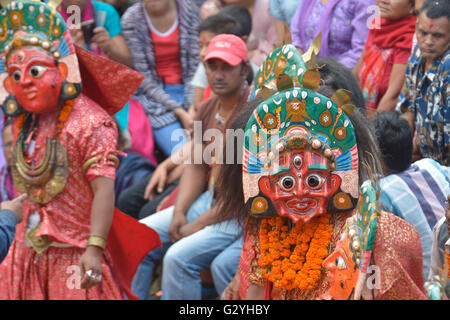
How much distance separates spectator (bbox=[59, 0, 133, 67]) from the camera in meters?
5.36

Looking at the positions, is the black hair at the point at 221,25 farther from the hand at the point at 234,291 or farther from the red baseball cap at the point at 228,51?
the hand at the point at 234,291

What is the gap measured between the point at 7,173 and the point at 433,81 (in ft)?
9.54

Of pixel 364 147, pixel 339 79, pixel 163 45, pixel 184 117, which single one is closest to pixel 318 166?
pixel 364 147

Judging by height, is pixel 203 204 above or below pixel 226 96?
below

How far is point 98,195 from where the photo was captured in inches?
155

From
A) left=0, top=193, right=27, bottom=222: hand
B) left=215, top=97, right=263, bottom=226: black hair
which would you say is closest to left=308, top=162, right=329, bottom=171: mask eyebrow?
left=215, top=97, right=263, bottom=226: black hair

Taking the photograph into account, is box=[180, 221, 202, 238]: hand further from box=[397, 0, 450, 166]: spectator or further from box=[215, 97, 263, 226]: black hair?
box=[397, 0, 450, 166]: spectator

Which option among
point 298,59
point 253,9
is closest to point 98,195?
point 298,59

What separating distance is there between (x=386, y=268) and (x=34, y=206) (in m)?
2.15

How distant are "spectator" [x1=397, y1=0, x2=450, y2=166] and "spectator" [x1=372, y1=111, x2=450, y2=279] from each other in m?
0.32

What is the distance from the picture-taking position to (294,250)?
10.1ft

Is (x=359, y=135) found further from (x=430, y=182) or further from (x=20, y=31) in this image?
(x=20, y=31)

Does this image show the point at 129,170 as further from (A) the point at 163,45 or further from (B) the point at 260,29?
(B) the point at 260,29

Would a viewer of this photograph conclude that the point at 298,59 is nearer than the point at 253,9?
Yes
